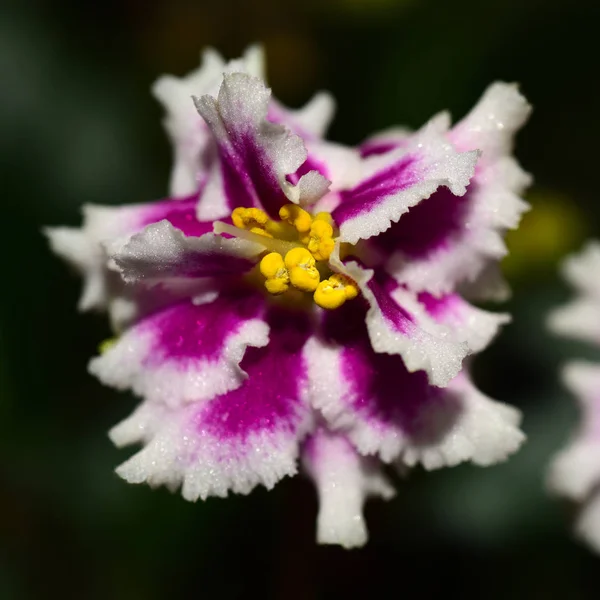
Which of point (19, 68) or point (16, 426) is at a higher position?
point (19, 68)

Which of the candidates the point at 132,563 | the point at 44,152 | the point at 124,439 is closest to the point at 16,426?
the point at 132,563

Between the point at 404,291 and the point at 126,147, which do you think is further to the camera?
the point at 126,147

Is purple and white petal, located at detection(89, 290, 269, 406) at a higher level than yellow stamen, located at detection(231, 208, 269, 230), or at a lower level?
lower

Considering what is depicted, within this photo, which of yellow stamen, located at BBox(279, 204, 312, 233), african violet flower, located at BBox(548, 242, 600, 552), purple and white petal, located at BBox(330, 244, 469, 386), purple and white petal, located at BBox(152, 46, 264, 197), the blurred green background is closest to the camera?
purple and white petal, located at BBox(330, 244, 469, 386)

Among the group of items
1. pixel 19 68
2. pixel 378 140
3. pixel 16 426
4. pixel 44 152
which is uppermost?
pixel 19 68

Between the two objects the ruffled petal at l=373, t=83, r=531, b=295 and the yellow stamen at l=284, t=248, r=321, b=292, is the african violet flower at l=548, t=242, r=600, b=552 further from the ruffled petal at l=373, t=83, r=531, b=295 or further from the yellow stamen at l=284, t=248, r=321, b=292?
the yellow stamen at l=284, t=248, r=321, b=292

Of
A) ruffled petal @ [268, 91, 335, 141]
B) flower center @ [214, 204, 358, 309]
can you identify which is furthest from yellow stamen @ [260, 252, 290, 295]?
ruffled petal @ [268, 91, 335, 141]

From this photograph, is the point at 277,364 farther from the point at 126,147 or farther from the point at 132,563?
the point at 126,147
